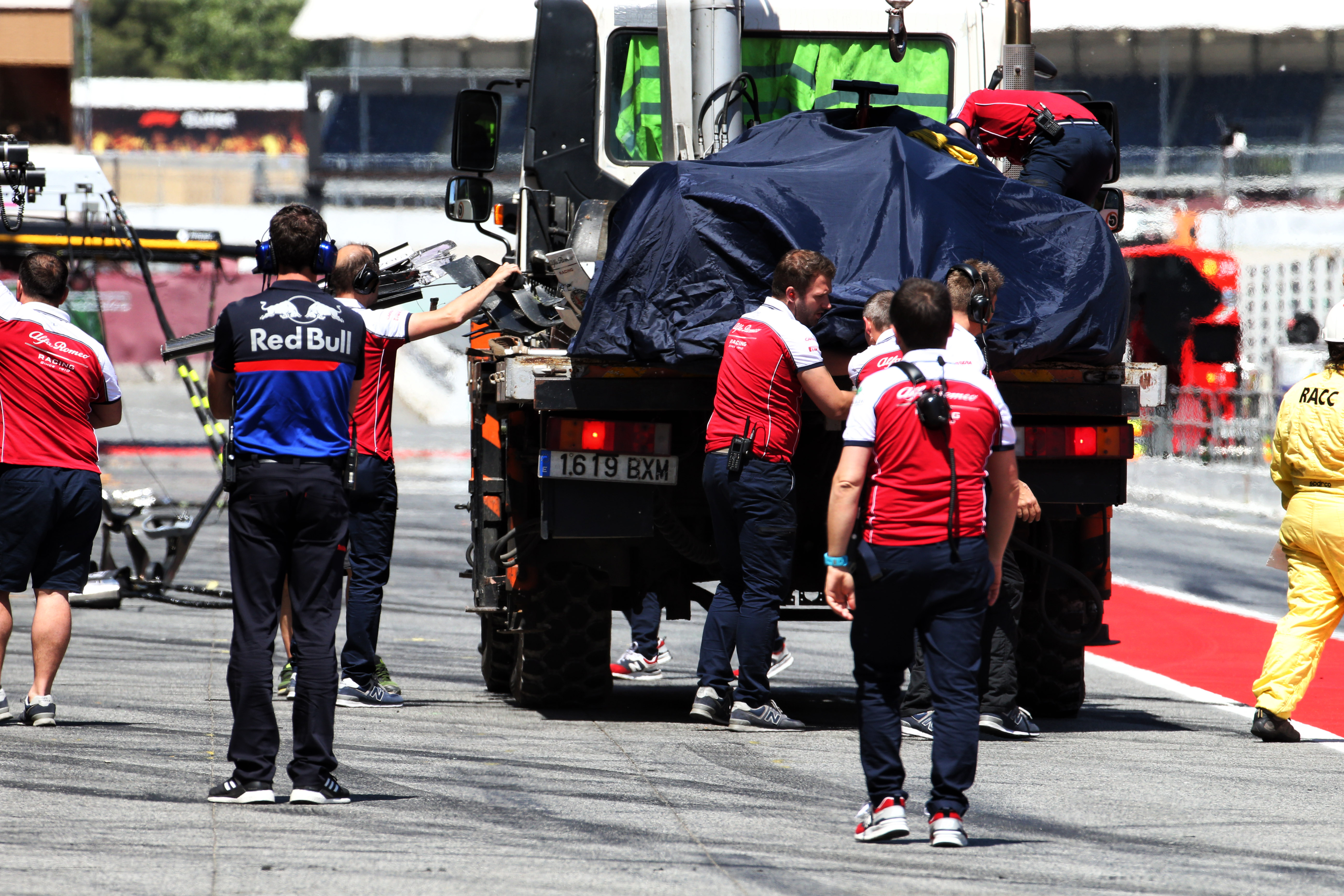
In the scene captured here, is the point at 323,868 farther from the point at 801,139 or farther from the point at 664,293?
the point at 801,139

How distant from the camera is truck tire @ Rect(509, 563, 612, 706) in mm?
8578

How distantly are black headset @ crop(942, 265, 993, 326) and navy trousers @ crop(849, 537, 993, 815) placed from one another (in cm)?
Answer: 149

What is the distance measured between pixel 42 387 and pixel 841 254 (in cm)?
347

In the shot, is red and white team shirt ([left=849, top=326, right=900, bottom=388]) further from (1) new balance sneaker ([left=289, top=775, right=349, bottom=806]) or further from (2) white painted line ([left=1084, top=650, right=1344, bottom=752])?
(2) white painted line ([left=1084, top=650, right=1344, bottom=752])

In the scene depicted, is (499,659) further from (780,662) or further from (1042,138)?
(1042,138)

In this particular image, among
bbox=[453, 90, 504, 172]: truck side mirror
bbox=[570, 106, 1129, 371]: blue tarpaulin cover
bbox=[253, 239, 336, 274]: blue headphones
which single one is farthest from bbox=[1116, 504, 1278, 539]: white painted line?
bbox=[253, 239, 336, 274]: blue headphones

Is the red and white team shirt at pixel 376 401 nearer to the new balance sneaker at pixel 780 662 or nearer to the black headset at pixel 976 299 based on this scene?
the new balance sneaker at pixel 780 662

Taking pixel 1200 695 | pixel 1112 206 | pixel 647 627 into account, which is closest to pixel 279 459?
pixel 647 627

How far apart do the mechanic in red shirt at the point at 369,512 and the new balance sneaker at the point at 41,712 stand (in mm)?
1331

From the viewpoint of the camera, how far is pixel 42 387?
318 inches

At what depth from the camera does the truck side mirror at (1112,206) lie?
9.52 metres

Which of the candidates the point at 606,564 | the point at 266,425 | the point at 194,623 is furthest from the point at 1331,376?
the point at 194,623

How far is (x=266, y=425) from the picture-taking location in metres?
6.20

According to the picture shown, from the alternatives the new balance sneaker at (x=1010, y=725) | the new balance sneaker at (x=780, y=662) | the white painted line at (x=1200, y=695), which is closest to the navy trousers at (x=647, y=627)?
the new balance sneaker at (x=780, y=662)
